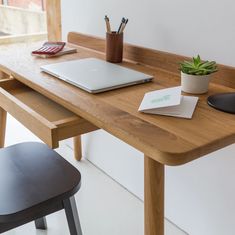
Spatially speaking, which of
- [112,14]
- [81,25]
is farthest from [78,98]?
[81,25]

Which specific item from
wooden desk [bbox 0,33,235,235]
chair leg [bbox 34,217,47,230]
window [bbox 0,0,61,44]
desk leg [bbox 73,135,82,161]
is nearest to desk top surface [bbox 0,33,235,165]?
wooden desk [bbox 0,33,235,235]

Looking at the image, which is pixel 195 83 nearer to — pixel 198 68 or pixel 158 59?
pixel 198 68

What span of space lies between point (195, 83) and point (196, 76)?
22 millimetres

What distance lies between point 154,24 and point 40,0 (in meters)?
4.03

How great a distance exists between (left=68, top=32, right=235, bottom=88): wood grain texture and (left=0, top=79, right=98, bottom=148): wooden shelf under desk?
15.6 inches

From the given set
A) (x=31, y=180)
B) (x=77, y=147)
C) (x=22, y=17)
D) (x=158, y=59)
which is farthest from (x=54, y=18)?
(x=22, y=17)

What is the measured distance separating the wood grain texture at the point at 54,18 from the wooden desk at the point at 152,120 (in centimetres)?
88

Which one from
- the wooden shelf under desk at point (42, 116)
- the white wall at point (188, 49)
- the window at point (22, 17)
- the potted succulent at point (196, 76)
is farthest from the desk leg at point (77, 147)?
the window at point (22, 17)

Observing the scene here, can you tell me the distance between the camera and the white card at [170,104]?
0.90 meters

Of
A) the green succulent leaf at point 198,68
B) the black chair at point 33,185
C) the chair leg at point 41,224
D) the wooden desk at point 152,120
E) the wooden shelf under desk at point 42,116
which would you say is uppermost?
the green succulent leaf at point 198,68

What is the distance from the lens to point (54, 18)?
2258 millimetres

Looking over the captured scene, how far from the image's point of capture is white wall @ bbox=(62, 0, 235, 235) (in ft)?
3.89

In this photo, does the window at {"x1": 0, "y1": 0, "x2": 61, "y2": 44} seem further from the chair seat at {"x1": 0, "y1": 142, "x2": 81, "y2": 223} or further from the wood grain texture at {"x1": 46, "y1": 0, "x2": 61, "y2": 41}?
the chair seat at {"x1": 0, "y1": 142, "x2": 81, "y2": 223}

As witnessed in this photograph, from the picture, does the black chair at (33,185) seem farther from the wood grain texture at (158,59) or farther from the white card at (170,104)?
the wood grain texture at (158,59)
